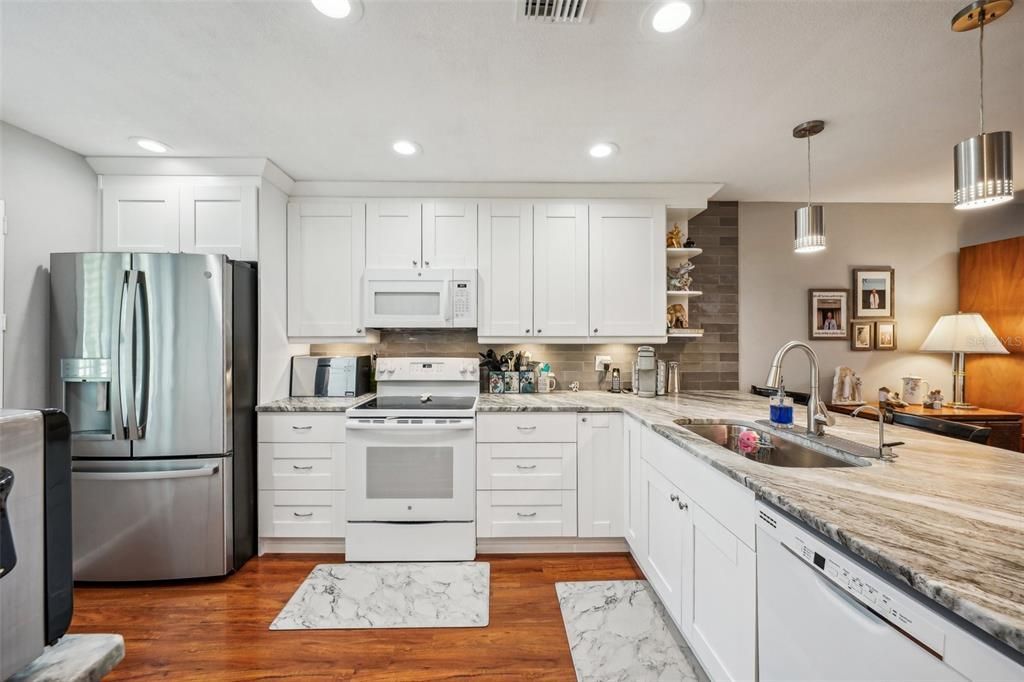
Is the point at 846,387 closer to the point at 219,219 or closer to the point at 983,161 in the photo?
the point at 983,161

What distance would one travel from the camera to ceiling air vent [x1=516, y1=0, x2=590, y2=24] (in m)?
1.35

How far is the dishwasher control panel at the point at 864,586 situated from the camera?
0.76 m

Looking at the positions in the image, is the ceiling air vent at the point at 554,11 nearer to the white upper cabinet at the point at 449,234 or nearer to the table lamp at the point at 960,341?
the white upper cabinet at the point at 449,234

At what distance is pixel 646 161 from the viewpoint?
2582mm

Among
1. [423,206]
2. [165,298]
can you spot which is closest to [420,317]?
[423,206]

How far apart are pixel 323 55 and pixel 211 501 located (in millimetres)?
2313

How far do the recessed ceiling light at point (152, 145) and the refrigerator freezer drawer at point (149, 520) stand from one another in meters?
1.76

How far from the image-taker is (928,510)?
999 mm

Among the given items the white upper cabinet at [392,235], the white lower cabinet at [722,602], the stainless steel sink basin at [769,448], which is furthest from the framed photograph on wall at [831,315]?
the white upper cabinet at [392,235]

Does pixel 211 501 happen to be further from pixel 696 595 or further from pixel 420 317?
pixel 696 595

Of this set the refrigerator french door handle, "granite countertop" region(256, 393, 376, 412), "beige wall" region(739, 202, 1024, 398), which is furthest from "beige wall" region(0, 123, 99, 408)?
"beige wall" region(739, 202, 1024, 398)

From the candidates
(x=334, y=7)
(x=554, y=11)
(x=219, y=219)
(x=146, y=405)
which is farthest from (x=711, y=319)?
(x=146, y=405)

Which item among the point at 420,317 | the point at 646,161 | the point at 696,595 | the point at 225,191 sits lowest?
the point at 696,595

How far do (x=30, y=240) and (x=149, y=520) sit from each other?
1604 millimetres
